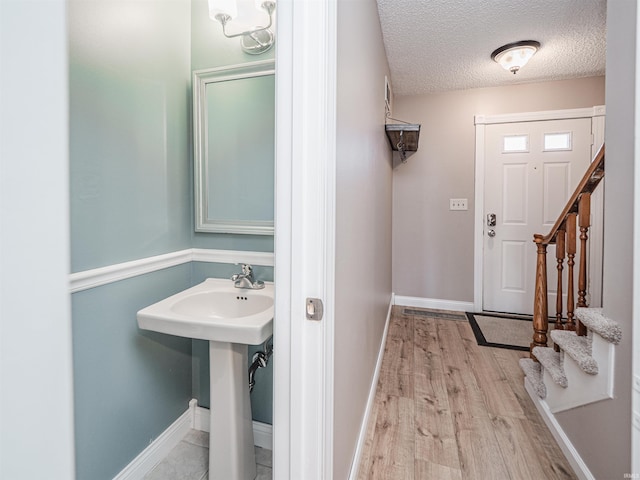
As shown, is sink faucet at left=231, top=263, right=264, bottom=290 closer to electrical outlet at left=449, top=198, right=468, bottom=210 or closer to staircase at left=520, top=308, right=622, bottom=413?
staircase at left=520, top=308, right=622, bottom=413

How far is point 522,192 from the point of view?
3.35 meters

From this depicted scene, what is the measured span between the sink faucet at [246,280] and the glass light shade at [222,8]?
1165 millimetres

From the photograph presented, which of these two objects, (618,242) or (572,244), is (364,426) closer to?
(618,242)

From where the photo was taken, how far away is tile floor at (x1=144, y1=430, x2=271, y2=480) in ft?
4.71

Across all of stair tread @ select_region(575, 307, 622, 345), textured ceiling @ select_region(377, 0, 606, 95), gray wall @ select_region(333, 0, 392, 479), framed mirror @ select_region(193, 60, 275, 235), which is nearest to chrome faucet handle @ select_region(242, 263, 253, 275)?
framed mirror @ select_region(193, 60, 275, 235)

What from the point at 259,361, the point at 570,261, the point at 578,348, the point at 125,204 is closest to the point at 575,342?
the point at 578,348

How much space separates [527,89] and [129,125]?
3636mm

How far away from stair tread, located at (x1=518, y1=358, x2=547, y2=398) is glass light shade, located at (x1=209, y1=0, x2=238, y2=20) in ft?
8.25

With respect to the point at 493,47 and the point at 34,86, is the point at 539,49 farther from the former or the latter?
the point at 34,86

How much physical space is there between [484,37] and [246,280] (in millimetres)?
2546

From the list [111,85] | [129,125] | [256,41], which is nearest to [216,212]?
[129,125]

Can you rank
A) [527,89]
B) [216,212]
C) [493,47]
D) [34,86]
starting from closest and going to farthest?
[34,86], [216,212], [493,47], [527,89]

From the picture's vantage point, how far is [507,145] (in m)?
3.37

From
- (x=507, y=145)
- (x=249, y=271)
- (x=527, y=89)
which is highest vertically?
(x=527, y=89)
